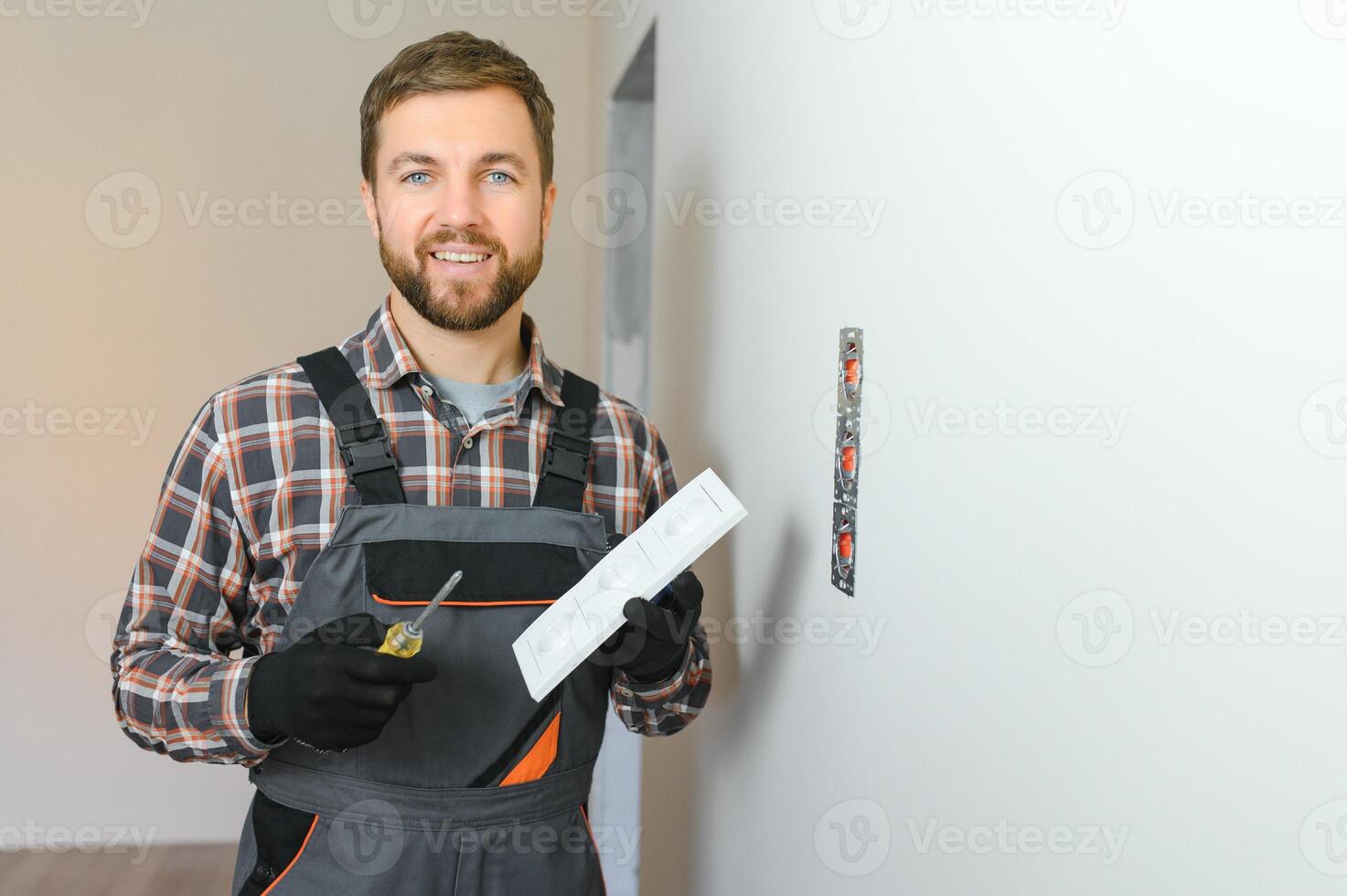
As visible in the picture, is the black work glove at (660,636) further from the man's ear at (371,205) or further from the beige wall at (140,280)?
the beige wall at (140,280)

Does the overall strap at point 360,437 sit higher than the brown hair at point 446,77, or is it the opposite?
the brown hair at point 446,77

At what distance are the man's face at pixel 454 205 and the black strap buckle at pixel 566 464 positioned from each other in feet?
0.57

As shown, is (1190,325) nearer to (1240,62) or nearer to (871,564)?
(1240,62)

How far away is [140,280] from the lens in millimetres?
3131

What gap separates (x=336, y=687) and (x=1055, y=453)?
0.73 metres

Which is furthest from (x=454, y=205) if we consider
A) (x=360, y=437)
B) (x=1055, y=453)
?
(x=1055, y=453)

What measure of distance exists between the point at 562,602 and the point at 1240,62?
82cm

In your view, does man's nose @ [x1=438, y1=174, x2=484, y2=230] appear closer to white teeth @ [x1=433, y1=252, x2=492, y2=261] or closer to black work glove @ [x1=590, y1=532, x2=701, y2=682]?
white teeth @ [x1=433, y1=252, x2=492, y2=261]

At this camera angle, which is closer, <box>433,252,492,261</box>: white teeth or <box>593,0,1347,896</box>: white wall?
<box>593,0,1347,896</box>: white wall

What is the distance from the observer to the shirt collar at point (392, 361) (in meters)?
1.31

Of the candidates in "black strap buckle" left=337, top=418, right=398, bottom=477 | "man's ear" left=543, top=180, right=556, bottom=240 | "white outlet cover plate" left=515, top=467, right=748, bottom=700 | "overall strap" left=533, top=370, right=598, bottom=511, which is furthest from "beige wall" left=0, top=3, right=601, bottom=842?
"white outlet cover plate" left=515, top=467, right=748, bottom=700

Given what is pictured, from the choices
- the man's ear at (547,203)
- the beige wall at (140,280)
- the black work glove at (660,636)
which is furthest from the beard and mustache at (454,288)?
the beige wall at (140,280)

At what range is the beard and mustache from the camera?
1311 mm

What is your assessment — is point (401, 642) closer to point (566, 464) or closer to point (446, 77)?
point (566, 464)
